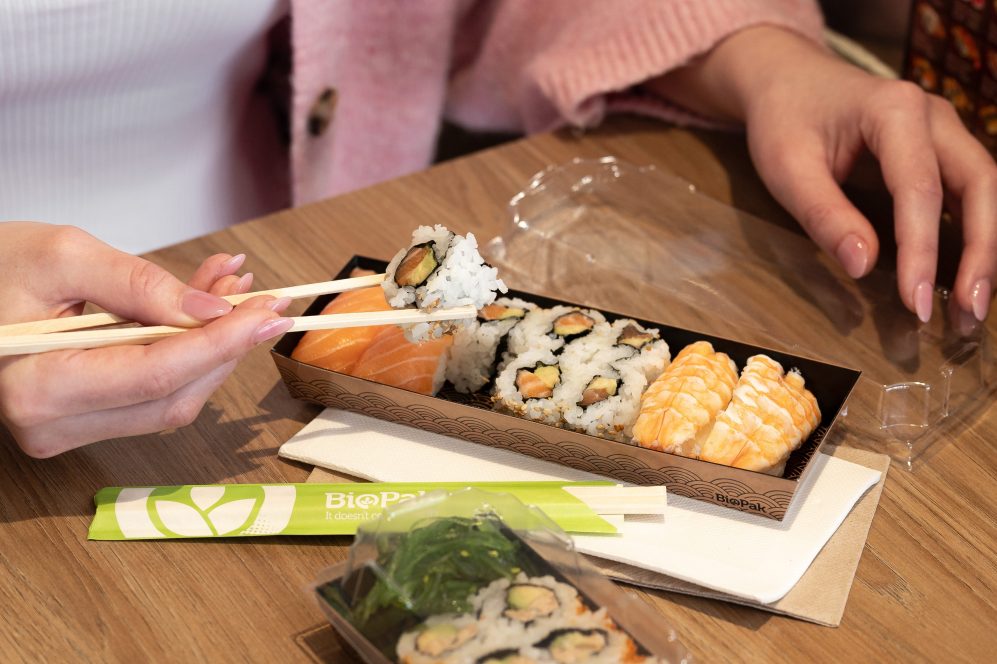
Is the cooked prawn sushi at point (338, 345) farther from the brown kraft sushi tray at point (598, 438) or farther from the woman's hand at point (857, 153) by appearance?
the woman's hand at point (857, 153)

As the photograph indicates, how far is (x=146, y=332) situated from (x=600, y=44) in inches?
41.3

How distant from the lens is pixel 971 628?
912 millimetres

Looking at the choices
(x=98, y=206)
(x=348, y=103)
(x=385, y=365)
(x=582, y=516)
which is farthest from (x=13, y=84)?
(x=582, y=516)

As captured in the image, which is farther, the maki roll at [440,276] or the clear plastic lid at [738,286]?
the clear plastic lid at [738,286]

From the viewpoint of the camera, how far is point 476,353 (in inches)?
44.9

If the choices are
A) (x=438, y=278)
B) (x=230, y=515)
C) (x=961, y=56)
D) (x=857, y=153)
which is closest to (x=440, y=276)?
(x=438, y=278)

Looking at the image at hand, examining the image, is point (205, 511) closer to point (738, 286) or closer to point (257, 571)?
point (257, 571)

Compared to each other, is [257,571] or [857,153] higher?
[857,153]

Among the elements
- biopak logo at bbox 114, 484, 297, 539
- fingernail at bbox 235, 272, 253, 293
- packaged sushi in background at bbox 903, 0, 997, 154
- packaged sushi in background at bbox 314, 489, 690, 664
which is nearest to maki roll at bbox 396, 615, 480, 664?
packaged sushi in background at bbox 314, 489, 690, 664

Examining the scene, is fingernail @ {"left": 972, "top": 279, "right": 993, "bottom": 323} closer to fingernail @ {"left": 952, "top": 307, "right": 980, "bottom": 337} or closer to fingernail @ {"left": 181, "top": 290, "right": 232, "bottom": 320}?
fingernail @ {"left": 952, "top": 307, "right": 980, "bottom": 337}

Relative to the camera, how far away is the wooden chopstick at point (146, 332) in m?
0.95

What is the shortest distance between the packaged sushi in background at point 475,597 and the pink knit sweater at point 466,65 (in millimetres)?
1047

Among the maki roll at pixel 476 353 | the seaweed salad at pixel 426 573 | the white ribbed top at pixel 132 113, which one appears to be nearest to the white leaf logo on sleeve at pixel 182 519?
the seaweed salad at pixel 426 573

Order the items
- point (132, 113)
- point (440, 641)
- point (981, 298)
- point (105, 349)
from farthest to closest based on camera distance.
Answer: point (132, 113)
point (981, 298)
point (105, 349)
point (440, 641)
